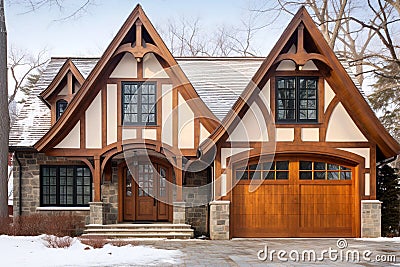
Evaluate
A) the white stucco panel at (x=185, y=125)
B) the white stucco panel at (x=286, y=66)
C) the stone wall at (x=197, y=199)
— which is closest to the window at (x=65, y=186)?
the stone wall at (x=197, y=199)

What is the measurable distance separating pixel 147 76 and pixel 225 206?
4.76m

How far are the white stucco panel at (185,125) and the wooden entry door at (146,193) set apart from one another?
5.77 feet

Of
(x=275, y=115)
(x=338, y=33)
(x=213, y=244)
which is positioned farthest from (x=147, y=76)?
(x=338, y=33)

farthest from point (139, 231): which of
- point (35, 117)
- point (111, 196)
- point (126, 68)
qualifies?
point (35, 117)

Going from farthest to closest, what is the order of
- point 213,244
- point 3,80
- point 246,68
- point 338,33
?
point 338,33
point 246,68
point 3,80
point 213,244

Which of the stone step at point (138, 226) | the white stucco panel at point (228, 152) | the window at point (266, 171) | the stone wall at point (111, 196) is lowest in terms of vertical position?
the stone step at point (138, 226)

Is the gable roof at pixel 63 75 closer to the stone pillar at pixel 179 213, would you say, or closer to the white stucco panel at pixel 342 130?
the stone pillar at pixel 179 213

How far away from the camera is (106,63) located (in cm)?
1446

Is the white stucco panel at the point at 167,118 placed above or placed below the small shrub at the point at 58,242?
above

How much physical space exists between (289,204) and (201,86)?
17.7 feet

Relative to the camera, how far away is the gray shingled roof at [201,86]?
53.2ft

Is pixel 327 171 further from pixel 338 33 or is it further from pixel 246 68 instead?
pixel 338 33

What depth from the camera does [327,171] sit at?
14812 mm

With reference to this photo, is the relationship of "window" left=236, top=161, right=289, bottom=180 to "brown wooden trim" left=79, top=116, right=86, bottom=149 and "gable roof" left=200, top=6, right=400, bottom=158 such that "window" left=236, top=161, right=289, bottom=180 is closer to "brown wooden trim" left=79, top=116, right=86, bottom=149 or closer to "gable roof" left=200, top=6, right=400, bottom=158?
"gable roof" left=200, top=6, right=400, bottom=158
